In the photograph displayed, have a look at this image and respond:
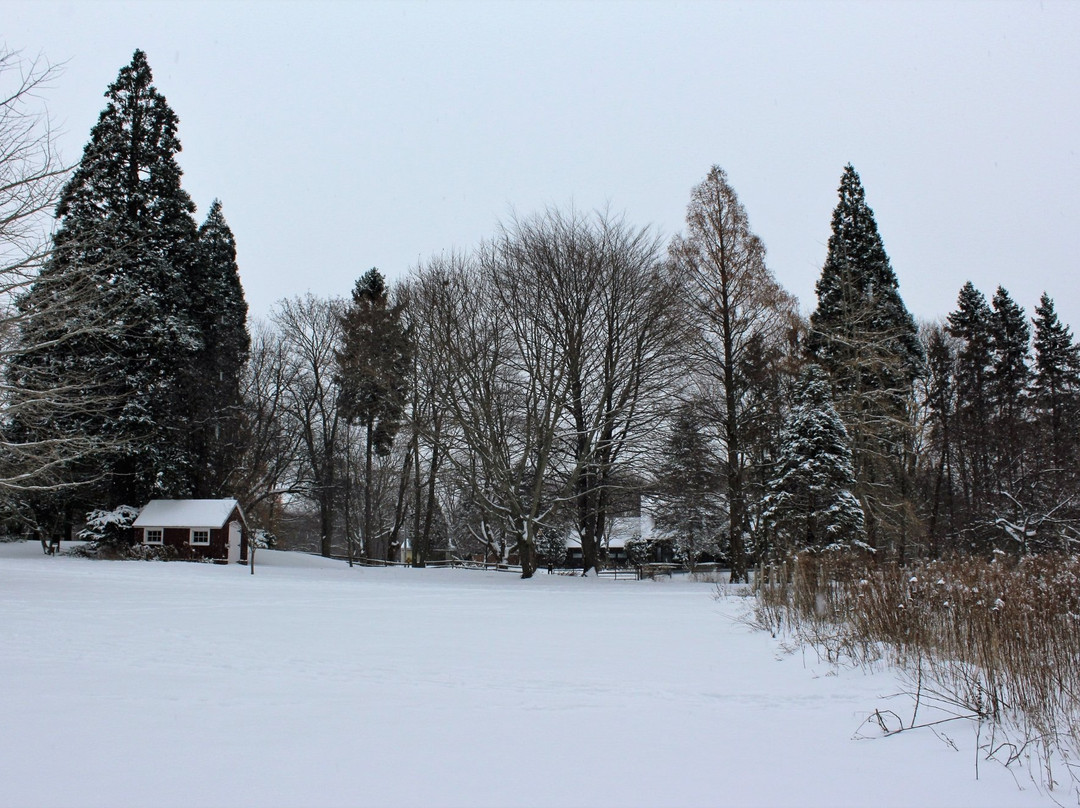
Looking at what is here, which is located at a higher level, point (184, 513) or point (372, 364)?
point (372, 364)

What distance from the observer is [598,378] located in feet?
94.1

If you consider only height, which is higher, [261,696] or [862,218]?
[862,218]

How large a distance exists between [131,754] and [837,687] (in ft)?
18.0

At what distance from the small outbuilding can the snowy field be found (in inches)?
1025

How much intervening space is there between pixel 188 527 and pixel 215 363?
8248 millimetres

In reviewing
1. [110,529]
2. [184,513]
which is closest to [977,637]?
[184,513]

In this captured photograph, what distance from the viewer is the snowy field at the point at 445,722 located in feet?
Answer: 13.1

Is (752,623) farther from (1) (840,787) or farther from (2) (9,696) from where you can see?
(2) (9,696)

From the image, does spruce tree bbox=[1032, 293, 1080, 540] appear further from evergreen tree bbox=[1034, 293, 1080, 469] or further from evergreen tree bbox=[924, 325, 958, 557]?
evergreen tree bbox=[924, 325, 958, 557]

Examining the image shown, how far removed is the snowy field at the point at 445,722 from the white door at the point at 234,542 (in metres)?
27.5

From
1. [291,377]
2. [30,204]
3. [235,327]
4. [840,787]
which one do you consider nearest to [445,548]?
[291,377]

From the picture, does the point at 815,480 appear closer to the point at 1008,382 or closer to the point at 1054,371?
the point at 1008,382

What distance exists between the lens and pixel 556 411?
1083 inches

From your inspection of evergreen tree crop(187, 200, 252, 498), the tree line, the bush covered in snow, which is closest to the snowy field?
the tree line
